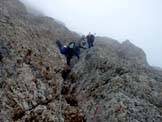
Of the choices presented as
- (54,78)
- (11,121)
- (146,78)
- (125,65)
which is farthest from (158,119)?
(11,121)

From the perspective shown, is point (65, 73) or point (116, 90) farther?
point (65, 73)

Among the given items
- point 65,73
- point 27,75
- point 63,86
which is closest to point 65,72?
point 65,73

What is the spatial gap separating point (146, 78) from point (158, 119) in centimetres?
568

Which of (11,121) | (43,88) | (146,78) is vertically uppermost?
(146,78)

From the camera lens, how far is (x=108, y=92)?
77.9ft

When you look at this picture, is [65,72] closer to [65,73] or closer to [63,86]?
[65,73]

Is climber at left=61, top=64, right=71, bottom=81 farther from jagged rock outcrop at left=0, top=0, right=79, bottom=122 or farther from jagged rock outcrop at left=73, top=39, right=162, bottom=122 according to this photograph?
jagged rock outcrop at left=73, top=39, right=162, bottom=122

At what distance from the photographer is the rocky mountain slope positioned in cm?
2038

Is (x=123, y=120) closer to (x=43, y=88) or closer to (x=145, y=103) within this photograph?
(x=145, y=103)

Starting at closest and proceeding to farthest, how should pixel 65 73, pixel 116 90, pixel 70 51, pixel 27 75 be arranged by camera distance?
1. pixel 27 75
2. pixel 116 90
3. pixel 65 73
4. pixel 70 51

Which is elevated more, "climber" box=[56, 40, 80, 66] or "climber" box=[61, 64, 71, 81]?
"climber" box=[56, 40, 80, 66]

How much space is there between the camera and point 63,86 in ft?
81.9

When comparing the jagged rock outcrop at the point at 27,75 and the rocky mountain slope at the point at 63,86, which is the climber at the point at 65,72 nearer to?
the rocky mountain slope at the point at 63,86

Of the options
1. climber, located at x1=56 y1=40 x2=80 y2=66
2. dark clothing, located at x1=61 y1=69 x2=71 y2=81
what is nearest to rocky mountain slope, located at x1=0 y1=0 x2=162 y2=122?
dark clothing, located at x1=61 y1=69 x2=71 y2=81
